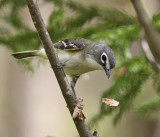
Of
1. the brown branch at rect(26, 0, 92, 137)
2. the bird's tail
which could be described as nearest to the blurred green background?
the bird's tail

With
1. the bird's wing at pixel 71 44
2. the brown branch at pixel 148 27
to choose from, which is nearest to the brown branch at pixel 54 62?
the brown branch at pixel 148 27

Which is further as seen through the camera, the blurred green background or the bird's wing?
the bird's wing

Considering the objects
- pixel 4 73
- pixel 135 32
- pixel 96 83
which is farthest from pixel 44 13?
pixel 135 32

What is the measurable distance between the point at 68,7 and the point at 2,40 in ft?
2.55

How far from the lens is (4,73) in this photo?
26.6 ft

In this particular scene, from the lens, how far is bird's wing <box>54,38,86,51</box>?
3535 mm

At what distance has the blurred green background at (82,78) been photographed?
3025mm

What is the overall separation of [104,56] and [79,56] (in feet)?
0.95

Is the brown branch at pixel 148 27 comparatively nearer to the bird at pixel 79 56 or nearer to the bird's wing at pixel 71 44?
the bird at pixel 79 56

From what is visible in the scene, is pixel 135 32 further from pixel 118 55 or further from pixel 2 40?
pixel 2 40

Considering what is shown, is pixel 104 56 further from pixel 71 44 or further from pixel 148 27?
pixel 148 27

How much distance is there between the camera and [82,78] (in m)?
5.26

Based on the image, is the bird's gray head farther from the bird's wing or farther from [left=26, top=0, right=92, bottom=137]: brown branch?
[left=26, top=0, right=92, bottom=137]: brown branch

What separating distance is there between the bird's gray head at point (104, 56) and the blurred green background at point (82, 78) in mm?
74
